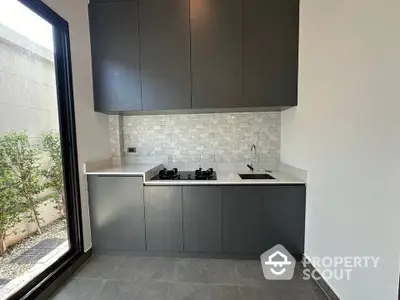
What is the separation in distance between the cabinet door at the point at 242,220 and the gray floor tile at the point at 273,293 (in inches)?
16.1

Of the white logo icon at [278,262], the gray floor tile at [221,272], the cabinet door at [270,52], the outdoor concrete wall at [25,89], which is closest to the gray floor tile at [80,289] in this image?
the gray floor tile at [221,272]

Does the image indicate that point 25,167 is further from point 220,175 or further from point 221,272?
point 221,272

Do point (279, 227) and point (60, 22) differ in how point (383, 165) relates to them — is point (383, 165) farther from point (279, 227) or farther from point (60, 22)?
point (60, 22)

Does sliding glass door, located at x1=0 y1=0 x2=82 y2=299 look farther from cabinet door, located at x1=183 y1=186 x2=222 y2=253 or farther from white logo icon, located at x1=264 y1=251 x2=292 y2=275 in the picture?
white logo icon, located at x1=264 y1=251 x2=292 y2=275

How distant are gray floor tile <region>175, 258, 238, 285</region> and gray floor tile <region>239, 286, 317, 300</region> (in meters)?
0.14

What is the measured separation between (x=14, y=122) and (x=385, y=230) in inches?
99.2

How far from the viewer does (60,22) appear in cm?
196

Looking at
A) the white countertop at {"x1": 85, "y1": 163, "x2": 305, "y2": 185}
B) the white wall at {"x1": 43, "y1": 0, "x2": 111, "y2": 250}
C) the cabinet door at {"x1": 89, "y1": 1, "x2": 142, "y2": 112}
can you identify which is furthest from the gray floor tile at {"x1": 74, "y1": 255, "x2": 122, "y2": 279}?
the cabinet door at {"x1": 89, "y1": 1, "x2": 142, "y2": 112}

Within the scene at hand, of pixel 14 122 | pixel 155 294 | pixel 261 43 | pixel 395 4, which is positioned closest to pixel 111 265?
pixel 155 294

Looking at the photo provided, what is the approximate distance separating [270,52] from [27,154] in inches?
95.1

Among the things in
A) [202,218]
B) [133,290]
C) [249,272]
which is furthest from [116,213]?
[249,272]

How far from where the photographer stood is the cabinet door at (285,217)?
210 centimetres

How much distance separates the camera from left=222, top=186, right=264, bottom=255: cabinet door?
2125mm

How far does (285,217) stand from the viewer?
2.11 meters
